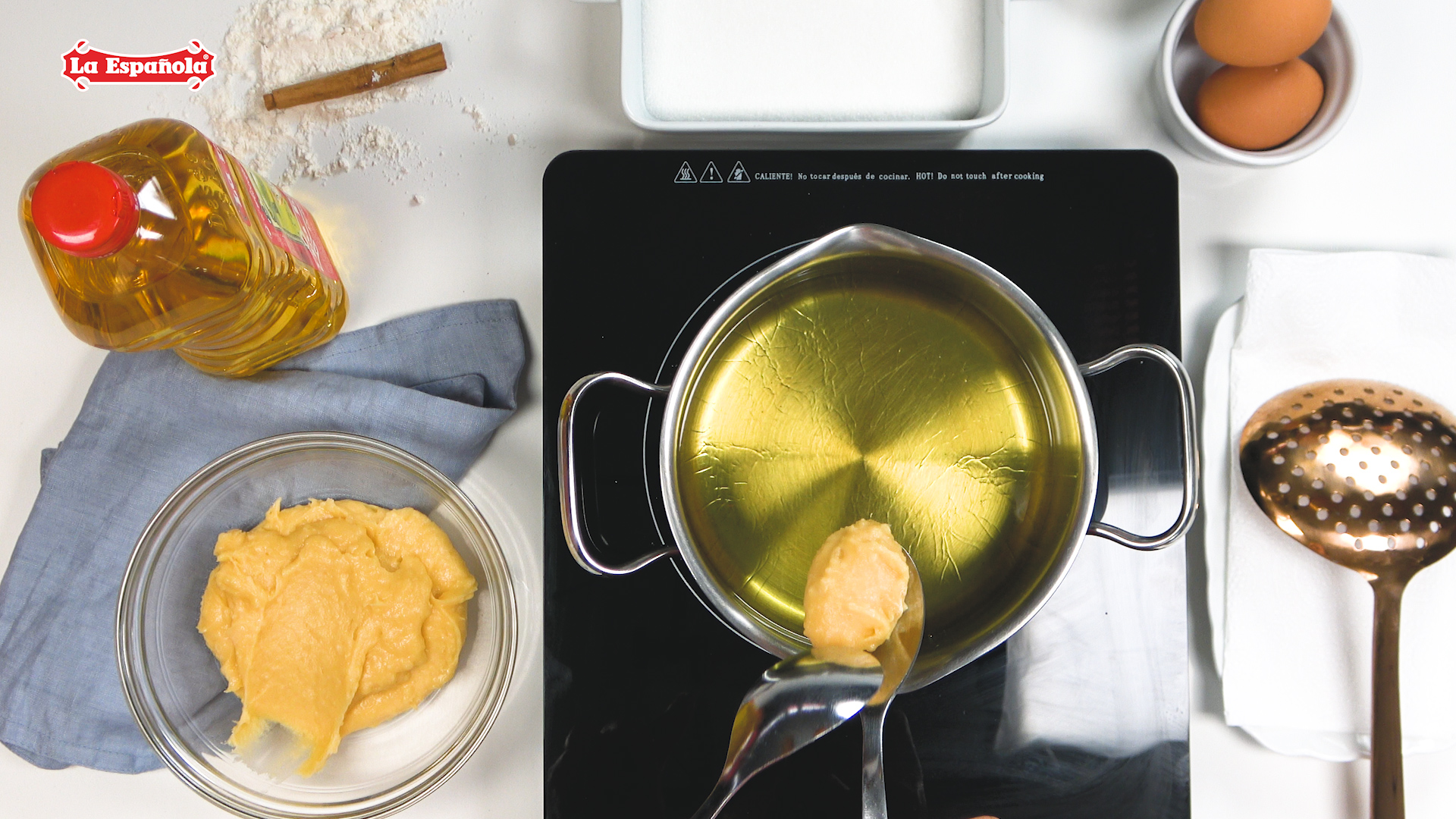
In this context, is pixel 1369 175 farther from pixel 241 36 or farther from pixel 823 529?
pixel 241 36

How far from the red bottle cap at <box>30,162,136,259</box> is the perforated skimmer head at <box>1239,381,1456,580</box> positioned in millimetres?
793

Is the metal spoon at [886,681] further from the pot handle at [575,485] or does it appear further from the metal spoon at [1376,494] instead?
the metal spoon at [1376,494]

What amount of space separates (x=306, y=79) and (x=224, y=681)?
1.62ft

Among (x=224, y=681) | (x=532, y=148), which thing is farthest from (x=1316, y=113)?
(x=224, y=681)

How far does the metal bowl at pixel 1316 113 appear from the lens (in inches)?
26.0

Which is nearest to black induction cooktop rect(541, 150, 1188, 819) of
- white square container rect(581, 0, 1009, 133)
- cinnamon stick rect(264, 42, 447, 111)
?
white square container rect(581, 0, 1009, 133)

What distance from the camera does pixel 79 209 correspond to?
470mm

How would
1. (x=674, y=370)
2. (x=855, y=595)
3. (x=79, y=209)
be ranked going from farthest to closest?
(x=674, y=370)
(x=855, y=595)
(x=79, y=209)

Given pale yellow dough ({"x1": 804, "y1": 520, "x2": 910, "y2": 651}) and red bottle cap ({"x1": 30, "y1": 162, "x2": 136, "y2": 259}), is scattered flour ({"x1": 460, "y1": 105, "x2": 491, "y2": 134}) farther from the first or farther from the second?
pale yellow dough ({"x1": 804, "y1": 520, "x2": 910, "y2": 651})

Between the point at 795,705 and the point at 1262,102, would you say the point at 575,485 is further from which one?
the point at 1262,102

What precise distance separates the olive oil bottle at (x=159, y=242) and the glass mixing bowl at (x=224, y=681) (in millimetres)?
113

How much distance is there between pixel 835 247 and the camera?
0.63 meters

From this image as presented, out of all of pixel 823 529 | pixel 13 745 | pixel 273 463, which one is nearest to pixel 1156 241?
pixel 823 529

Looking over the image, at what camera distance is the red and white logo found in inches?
29.2
